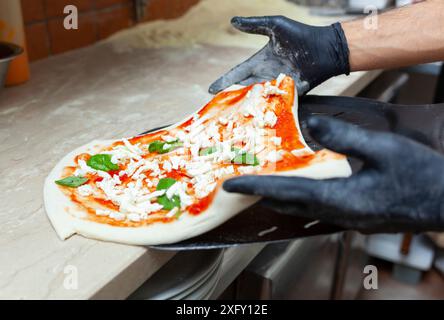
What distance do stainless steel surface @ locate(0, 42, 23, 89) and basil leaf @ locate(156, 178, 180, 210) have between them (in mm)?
630

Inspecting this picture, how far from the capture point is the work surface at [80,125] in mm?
642

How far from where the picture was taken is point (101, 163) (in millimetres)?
850

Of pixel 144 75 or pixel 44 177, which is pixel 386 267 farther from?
pixel 44 177

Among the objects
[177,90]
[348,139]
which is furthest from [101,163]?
[177,90]

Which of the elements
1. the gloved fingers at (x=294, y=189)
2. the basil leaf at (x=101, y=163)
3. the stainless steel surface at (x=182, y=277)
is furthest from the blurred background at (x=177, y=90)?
the gloved fingers at (x=294, y=189)

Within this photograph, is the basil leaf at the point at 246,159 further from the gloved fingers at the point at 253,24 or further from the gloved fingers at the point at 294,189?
the gloved fingers at the point at 253,24

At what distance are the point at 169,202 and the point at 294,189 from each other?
0.21m

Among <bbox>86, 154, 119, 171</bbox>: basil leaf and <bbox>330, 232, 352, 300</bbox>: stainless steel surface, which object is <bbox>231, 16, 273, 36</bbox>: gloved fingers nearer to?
<bbox>86, 154, 119, 171</bbox>: basil leaf

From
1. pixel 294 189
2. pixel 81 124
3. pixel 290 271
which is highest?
pixel 294 189

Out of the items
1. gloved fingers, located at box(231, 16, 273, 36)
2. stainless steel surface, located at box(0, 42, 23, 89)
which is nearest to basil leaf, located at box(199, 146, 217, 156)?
gloved fingers, located at box(231, 16, 273, 36)

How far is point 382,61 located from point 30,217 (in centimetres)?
89
